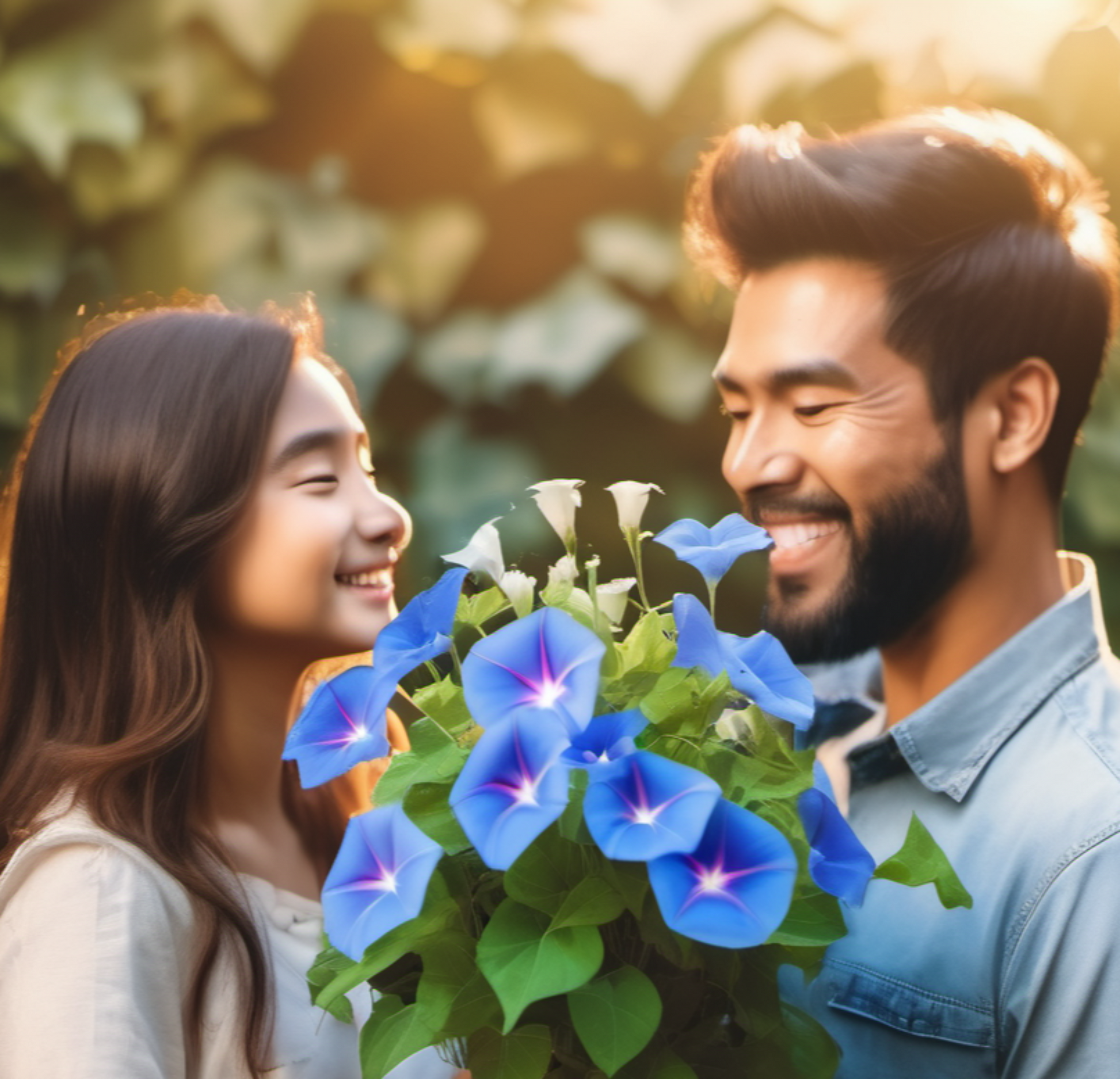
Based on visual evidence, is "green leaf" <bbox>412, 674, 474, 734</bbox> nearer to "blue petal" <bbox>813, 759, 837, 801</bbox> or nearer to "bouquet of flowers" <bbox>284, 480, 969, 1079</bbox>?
"bouquet of flowers" <bbox>284, 480, 969, 1079</bbox>

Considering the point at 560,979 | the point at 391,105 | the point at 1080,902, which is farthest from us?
the point at 391,105

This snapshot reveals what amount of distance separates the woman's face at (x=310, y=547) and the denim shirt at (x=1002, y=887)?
60 centimetres

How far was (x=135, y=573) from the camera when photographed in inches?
55.6

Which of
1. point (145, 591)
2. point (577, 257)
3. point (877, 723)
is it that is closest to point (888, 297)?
point (577, 257)

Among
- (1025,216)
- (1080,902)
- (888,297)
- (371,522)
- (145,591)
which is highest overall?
(1025,216)

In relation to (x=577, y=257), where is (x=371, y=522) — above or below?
below

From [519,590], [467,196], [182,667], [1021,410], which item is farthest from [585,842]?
[467,196]

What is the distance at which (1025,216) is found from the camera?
155 cm

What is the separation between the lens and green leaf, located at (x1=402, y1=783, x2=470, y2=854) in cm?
94

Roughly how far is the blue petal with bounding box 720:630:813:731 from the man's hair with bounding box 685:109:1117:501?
2.00 ft

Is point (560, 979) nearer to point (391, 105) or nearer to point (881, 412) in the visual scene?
point (881, 412)

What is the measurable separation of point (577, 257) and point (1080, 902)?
3.23 feet

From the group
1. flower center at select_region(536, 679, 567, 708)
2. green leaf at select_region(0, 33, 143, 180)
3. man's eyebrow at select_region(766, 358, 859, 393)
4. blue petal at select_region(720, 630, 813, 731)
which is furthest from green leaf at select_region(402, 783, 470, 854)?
green leaf at select_region(0, 33, 143, 180)

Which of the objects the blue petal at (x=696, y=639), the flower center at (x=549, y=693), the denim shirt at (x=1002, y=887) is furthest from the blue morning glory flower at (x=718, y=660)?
the denim shirt at (x=1002, y=887)
